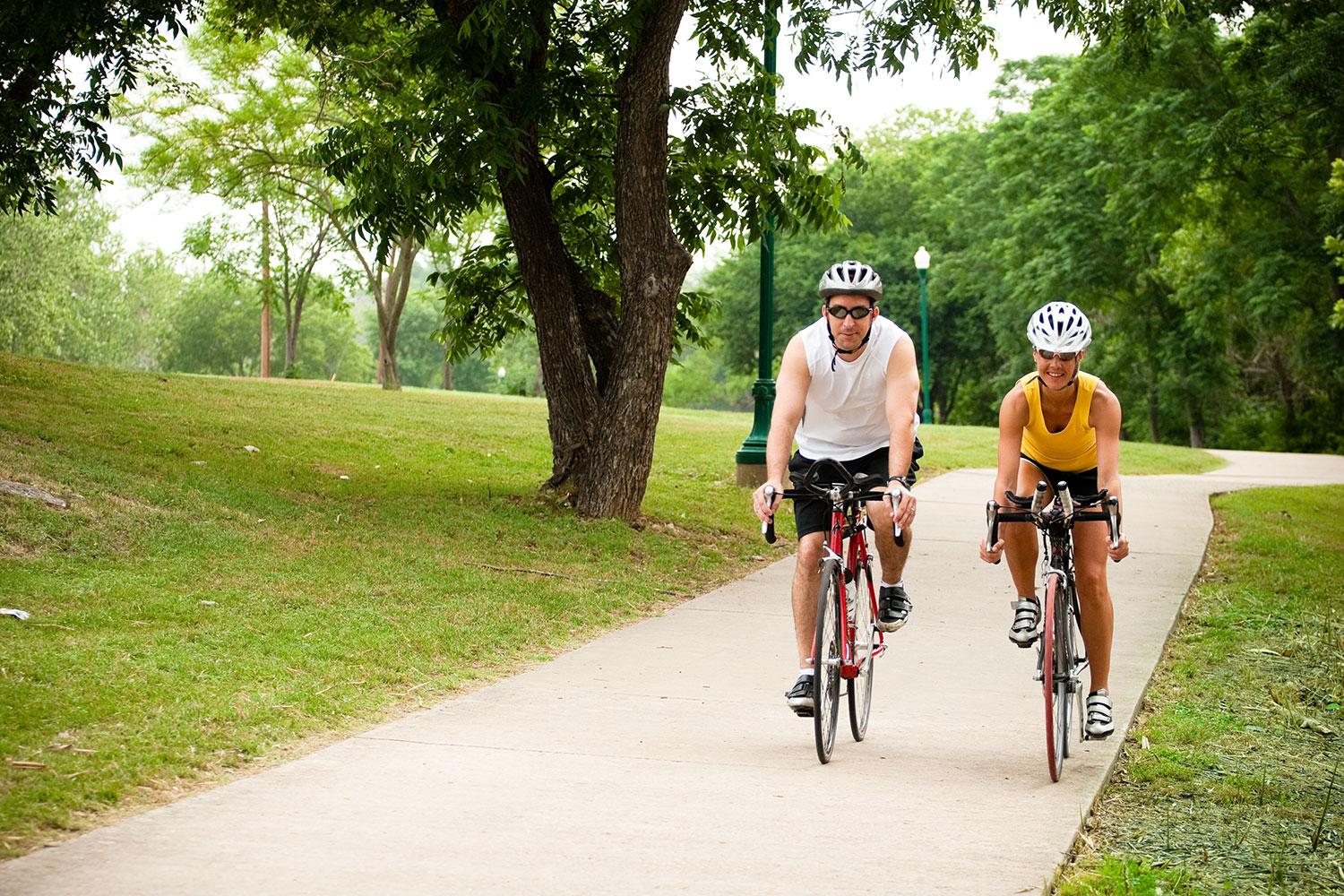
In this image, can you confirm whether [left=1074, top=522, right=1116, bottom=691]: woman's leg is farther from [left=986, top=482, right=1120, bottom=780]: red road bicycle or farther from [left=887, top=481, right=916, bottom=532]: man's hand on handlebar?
[left=887, top=481, right=916, bottom=532]: man's hand on handlebar

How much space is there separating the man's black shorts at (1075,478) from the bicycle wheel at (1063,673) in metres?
0.49

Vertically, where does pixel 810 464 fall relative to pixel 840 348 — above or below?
below

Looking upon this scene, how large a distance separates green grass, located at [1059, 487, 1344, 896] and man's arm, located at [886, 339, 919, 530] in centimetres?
144

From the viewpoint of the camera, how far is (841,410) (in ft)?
20.6

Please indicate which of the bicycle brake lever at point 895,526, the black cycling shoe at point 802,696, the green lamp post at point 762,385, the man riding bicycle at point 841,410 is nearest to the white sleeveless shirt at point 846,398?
the man riding bicycle at point 841,410

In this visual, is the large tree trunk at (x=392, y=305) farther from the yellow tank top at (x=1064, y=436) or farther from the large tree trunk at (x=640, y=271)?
the yellow tank top at (x=1064, y=436)

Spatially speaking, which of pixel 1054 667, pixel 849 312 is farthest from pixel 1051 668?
pixel 849 312

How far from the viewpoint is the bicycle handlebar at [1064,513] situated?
580 centimetres

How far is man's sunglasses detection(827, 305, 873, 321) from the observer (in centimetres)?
603

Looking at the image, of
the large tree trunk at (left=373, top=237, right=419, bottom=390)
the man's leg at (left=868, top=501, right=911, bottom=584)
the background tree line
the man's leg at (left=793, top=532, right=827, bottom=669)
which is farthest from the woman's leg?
the large tree trunk at (left=373, top=237, right=419, bottom=390)

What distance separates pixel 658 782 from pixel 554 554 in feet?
19.5

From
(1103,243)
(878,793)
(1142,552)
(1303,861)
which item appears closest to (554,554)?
(1142,552)

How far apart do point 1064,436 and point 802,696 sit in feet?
4.93

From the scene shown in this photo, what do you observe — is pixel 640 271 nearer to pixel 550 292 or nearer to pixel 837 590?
pixel 550 292
